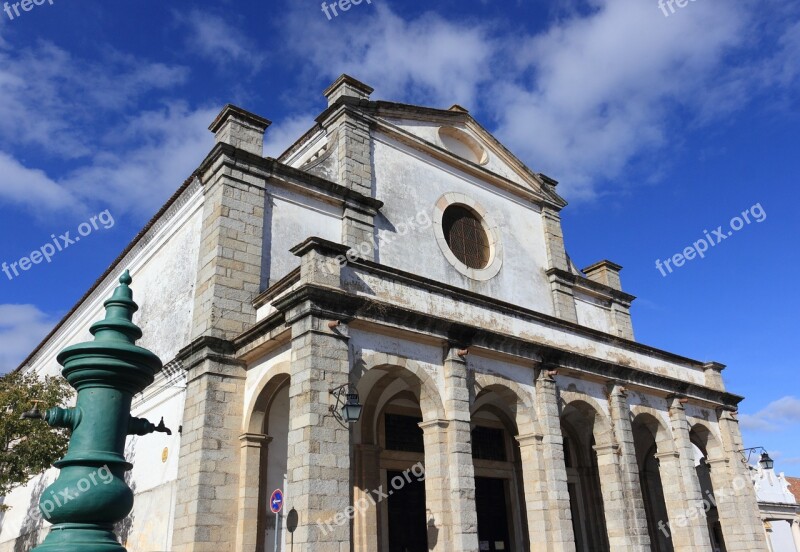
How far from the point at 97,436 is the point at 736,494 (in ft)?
52.8

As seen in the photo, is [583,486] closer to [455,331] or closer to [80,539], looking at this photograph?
[455,331]

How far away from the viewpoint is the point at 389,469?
41.8 ft

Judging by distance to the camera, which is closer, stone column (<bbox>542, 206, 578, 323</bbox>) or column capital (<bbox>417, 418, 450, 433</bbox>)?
column capital (<bbox>417, 418, 450, 433</bbox>)

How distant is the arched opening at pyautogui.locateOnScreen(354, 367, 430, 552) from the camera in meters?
11.9

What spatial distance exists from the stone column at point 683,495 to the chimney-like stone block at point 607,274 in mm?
5330

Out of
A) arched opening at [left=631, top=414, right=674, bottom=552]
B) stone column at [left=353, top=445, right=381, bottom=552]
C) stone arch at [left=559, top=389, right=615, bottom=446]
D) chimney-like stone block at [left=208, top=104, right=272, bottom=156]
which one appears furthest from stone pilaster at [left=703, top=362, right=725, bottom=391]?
chimney-like stone block at [left=208, top=104, right=272, bottom=156]

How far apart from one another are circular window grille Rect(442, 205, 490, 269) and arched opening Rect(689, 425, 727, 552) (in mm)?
6745

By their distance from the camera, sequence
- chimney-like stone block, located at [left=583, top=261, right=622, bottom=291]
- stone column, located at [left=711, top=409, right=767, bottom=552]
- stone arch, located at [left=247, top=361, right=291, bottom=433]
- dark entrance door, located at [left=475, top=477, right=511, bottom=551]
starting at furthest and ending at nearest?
chimney-like stone block, located at [left=583, top=261, right=622, bottom=291]
stone column, located at [left=711, top=409, right=767, bottom=552]
dark entrance door, located at [left=475, top=477, right=511, bottom=551]
stone arch, located at [left=247, top=361, right=291, bottom=433]

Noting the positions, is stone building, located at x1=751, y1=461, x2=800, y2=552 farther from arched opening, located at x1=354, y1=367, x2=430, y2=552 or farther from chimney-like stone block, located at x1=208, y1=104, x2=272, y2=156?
chimney-like stone block, located at x1=208, y1=104, x2=272, y2=156

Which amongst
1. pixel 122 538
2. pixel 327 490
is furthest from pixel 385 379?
pixel 122 538

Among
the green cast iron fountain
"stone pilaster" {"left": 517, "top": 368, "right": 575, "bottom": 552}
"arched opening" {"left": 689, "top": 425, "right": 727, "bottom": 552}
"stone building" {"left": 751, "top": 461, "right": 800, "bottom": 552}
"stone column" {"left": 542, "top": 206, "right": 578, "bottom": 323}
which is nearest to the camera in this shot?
the green cast iron fountain

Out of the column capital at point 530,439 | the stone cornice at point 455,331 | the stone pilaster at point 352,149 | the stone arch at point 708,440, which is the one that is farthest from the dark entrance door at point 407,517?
the stone arch at point 708,440

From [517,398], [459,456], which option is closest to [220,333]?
[459,456]

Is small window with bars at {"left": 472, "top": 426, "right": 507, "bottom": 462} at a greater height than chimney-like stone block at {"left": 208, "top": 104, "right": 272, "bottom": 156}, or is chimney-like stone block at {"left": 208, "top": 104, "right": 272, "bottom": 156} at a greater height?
chimney-like stone block at {"left": 208, "top": 104, "right": 272, "bottom": 156}
